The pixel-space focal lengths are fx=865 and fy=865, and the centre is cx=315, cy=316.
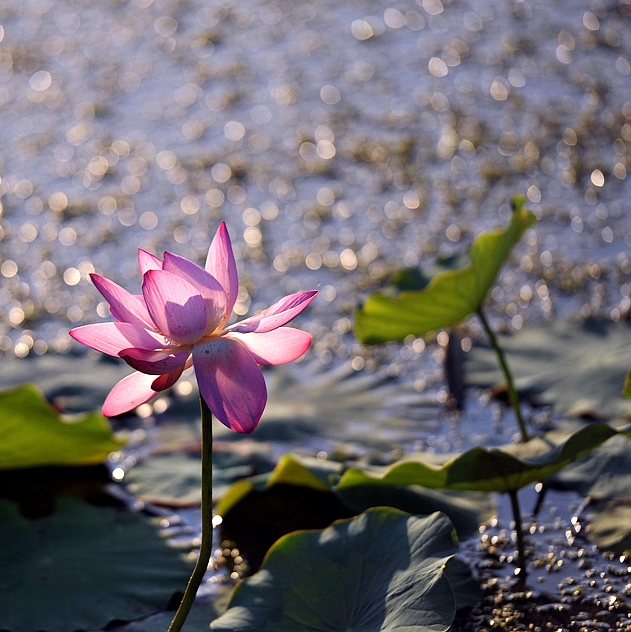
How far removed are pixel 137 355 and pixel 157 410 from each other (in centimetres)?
114

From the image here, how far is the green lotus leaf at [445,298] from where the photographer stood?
154 centimetres

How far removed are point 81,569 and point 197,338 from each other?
2.29ft

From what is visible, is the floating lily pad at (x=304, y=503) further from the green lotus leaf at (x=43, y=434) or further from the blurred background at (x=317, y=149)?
the blurred background at (x=317, y=149)

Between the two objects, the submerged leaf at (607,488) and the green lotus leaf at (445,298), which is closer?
the submerged leaf at (607,488)

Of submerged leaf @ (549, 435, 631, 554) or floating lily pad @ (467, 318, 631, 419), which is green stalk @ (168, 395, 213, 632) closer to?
submerged leaf @ (549, 435, 631, 554)

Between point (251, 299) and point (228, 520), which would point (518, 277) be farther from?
point (228, 520)

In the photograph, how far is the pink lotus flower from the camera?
920mm

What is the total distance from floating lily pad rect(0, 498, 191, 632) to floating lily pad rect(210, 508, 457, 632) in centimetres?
28

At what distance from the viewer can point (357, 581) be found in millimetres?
1140

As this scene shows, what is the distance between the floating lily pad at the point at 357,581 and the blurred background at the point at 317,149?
3.44ft

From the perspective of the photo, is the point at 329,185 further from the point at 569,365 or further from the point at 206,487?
the point at 206,487

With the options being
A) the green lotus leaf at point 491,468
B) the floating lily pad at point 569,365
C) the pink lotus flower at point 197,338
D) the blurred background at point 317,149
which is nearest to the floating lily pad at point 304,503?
the green lotus leaf at point 491,468

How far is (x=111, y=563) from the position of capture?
4.83ft

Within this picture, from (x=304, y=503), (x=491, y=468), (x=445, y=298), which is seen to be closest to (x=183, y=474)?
(x=304, y=503)
